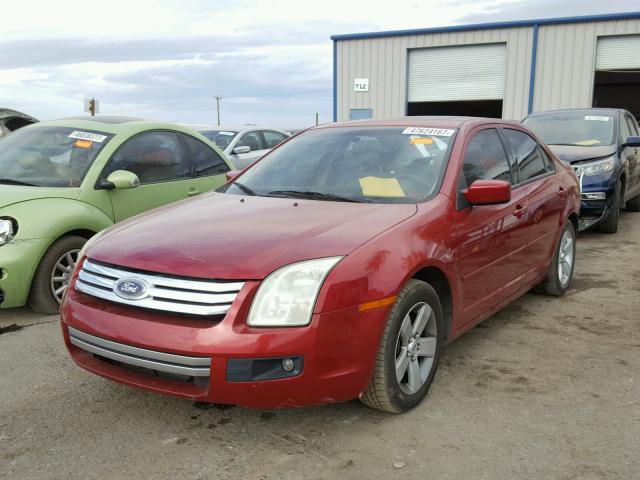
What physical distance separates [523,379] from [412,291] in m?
1.06

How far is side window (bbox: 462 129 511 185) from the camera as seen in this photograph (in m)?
3.66

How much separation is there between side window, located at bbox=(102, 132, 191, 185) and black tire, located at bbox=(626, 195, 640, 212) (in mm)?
7883

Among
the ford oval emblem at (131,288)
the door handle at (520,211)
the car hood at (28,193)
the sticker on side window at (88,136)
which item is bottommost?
the ford oval emblem at (131,288)

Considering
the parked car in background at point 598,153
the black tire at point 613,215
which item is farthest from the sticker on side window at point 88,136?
the black tire at point 613,215

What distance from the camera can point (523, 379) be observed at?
11.2 feet

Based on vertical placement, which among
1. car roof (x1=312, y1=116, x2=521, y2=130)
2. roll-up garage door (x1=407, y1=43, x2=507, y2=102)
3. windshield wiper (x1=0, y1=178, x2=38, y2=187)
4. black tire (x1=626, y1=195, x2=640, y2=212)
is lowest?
black tire (x1=626, y1=195, x2=640, y2=212)

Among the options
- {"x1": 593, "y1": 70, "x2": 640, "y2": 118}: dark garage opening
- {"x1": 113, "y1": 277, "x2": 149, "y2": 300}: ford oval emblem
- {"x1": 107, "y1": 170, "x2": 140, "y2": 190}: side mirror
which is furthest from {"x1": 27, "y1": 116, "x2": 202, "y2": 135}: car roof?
{"x1": 593, "y1": 70, "x2": 640, "y2": 118}: dark garage opening

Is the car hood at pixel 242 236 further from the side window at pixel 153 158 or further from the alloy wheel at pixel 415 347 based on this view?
the side window at pixel 153 158

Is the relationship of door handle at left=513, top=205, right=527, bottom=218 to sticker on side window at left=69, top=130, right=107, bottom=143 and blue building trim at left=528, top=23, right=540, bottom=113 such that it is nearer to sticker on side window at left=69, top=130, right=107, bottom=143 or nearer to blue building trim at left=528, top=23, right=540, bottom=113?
sticker on side window at left=69, top=130, right=107, bottom=143

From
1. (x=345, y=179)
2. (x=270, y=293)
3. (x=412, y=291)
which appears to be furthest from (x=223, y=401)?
(x=345, y=179)

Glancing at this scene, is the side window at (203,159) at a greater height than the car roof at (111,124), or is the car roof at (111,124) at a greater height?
the car roof at (111,124)

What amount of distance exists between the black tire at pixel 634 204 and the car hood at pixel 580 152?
105 inches

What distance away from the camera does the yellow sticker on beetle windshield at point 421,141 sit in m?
3.70

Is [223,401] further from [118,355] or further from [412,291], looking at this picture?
[412,291]
